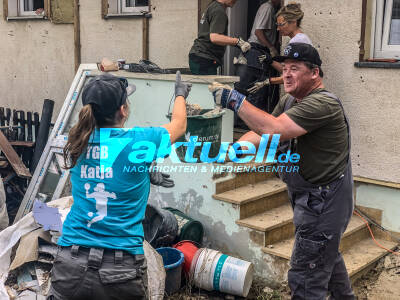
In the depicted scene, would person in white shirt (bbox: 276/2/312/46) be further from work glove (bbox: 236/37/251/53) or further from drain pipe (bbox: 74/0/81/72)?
drain pipe (bbox: 74/0/81/72)

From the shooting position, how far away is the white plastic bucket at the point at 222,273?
5.21 metres

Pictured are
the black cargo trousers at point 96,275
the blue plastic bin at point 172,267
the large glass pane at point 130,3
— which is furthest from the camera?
the large glass pane at point 130,3

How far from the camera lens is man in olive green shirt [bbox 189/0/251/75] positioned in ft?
21.0

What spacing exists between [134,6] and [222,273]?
485 centimetres

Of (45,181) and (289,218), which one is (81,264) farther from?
(45,181)

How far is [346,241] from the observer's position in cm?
573

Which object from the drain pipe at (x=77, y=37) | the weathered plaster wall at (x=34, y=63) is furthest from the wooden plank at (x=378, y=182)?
the weathered plaster wall at (x=34, y=63)

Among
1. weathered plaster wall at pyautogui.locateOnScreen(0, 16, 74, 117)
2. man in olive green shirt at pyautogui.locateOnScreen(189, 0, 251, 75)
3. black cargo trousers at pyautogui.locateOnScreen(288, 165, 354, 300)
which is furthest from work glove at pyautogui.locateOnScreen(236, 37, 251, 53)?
weathered plaster wall at pyautogui.locateOnScreen(0, 16, 74, 117)

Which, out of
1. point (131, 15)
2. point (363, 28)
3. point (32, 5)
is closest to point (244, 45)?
point (363, 28)

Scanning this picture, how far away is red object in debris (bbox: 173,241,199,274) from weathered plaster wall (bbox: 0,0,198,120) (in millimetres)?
3082

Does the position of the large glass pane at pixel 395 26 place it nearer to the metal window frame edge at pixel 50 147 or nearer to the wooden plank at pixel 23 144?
the metal window frame edge at pixel 50 147

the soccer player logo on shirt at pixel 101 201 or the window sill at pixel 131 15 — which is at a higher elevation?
the window sill at pixel 131 15

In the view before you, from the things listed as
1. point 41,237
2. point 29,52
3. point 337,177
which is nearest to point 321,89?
point 337,177

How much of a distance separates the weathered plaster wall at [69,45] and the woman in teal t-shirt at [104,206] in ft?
16.1
